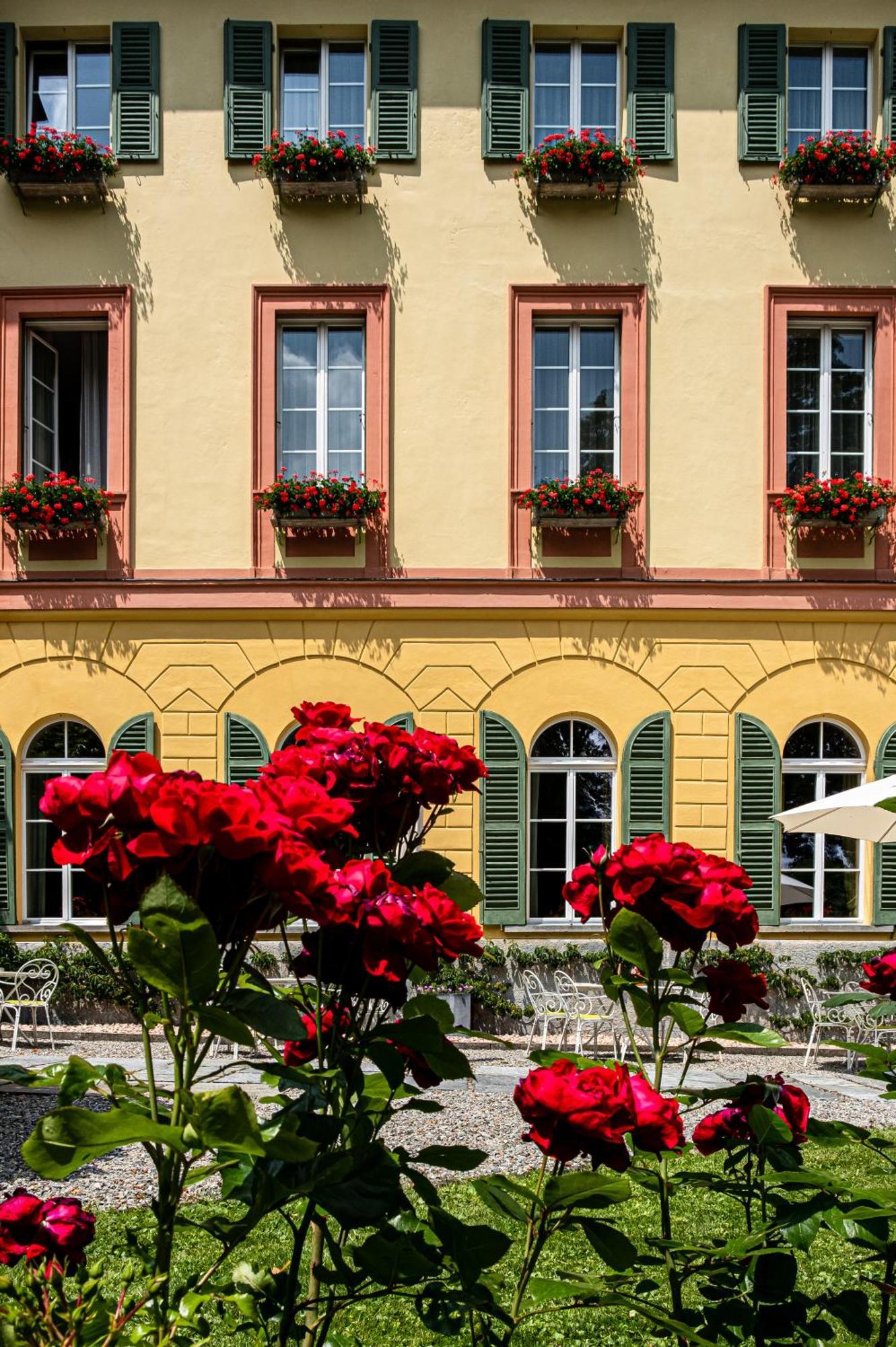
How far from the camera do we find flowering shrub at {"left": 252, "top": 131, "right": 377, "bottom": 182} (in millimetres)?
11562

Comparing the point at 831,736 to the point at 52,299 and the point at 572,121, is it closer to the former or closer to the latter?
the point at 572,121

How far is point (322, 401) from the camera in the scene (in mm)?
12141

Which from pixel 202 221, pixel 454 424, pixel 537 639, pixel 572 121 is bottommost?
pixel 537 639

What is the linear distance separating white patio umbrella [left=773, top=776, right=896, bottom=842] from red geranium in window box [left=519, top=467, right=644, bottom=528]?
3.49m

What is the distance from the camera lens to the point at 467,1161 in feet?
5.38

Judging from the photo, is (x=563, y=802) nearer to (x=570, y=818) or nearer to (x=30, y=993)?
(x=570, y=818)

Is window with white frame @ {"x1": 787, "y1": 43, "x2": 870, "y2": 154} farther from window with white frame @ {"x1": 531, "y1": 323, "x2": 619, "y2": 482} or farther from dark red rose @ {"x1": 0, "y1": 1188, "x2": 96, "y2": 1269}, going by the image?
dark red rose @ {"x1": 0, "y1": 1188, "x2": 96, "y2": 1269}

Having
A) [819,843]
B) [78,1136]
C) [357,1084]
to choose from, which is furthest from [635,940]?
[819,843]

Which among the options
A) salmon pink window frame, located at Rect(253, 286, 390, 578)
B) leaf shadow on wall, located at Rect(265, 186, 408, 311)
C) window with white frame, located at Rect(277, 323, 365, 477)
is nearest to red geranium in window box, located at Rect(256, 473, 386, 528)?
salmon pink window frame, located at Rect(253, 286, 390, 578)

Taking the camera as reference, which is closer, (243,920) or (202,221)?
(243,920)

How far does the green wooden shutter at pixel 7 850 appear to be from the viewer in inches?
459

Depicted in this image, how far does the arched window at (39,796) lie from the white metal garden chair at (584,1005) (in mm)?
4611

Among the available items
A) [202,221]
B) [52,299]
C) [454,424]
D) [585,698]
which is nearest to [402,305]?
[454,424]

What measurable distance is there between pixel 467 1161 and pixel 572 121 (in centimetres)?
1219
